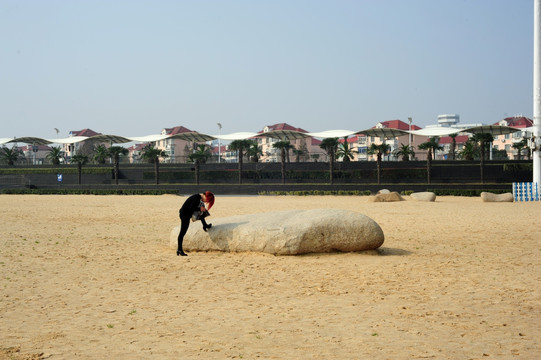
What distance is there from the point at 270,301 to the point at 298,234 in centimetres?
424

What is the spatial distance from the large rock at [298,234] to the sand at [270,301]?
30 centimetres

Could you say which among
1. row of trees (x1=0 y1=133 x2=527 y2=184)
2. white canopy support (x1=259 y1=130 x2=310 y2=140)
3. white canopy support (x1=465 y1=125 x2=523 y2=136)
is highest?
white canopy support (x1=259 y1=130 x2=310 y2=140)

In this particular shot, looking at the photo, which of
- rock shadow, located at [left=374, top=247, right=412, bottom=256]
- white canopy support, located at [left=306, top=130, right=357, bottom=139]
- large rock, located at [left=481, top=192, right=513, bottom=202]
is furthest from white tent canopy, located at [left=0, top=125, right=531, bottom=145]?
rock shadow, located at [left=374, top=247, right=412, bottom=256]

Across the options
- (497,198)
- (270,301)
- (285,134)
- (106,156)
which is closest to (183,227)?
(270,301)

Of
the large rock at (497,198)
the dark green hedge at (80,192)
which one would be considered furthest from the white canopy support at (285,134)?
the large rock at (497,198)

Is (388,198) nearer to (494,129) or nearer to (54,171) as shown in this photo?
(494,129)

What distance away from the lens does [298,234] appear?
14.0 meters

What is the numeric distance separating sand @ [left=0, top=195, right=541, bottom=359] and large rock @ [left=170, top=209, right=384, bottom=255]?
0.97ft

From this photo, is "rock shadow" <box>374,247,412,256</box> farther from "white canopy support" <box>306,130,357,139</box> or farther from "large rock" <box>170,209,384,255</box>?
"white canopy support" <box>306,130,357,139</box>

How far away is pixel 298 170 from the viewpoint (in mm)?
58656

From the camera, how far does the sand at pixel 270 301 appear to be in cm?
728

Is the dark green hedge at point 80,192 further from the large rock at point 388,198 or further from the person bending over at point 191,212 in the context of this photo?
the person bending over at point 191,212

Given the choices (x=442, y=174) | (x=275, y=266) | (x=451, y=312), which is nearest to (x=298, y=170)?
(x=442, y=174)

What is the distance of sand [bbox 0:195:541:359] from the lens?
7277mm
